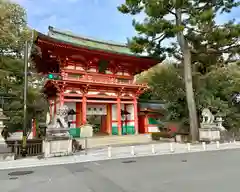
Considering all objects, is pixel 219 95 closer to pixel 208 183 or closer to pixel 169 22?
pixel 169 22

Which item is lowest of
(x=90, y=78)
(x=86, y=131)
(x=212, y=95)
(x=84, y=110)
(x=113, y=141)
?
(x=113, y=141)

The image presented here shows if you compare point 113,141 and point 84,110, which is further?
point 84,110

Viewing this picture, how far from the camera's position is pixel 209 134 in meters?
15.6

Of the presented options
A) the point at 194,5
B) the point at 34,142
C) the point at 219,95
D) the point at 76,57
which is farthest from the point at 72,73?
the point at 219,95

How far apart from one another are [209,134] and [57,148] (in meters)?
10.8

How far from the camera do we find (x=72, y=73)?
19.9 metres

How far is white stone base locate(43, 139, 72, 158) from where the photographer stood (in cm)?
1057

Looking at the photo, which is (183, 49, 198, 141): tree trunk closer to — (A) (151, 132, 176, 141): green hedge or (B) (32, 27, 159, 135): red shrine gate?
(A) (151, 132, 176, 141): green hedge

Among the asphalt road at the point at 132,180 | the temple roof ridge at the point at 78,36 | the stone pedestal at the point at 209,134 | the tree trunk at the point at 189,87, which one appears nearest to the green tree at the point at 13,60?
the temple roof ridge at the point at 78,36

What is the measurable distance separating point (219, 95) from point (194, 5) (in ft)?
32.1

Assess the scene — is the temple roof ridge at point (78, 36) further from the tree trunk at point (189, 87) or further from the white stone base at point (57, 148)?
the white stone base at point (57, 148)

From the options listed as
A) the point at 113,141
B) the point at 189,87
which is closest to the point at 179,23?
the point at 189,87

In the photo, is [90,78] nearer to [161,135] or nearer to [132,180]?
[161,135]

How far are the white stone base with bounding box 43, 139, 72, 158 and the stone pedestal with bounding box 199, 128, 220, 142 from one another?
9.82 meters
